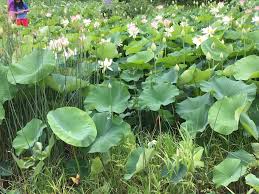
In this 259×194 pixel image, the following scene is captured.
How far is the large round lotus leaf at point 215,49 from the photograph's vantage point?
2562 millimetres

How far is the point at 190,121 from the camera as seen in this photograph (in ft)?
7.09

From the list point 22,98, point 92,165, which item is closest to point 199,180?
point 92,165

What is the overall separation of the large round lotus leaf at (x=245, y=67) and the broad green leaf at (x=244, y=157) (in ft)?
1.75

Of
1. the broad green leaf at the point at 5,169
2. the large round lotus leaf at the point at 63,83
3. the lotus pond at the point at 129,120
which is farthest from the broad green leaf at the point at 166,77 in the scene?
the broad green leaf at the point at 5,169

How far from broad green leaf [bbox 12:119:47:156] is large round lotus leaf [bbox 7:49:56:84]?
23cm

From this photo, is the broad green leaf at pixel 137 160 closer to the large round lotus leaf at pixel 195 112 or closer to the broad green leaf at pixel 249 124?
the large round lotus leaf at pixel 195 112

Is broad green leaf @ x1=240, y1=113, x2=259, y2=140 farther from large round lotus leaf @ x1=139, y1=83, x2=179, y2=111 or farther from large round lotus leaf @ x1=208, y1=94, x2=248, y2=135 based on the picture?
large round lotus leaf @ x1=139, y1=83, x2=179, y2=111

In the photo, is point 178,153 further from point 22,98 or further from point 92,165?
point 22,98

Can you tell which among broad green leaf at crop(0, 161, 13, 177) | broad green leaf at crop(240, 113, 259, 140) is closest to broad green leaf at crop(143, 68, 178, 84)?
broad green leaf at crop(240, 113, 259, 140)

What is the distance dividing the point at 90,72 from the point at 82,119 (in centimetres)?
53

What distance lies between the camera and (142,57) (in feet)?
8.87

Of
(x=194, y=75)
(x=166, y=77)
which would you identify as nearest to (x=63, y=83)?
(x=166, y=77)

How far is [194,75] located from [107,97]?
0.53m

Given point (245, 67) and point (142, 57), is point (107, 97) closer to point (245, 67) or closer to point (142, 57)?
point (142, 57)
